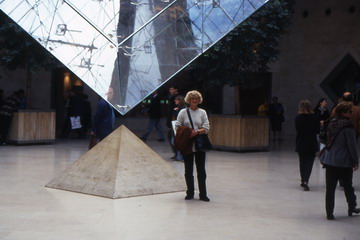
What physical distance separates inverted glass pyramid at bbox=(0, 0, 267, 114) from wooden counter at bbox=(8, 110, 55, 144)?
7.81m

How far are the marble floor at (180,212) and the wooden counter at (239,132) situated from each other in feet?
14.6

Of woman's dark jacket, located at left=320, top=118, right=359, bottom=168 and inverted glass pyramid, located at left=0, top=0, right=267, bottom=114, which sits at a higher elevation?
inverted glass pyramid, located at left=0, top=0, right=267, bottom=114

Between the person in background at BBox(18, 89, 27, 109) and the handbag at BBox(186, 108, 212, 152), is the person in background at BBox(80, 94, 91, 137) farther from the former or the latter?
the handbag at BBox(186, 108, 212, 152)

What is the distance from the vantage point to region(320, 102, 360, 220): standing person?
7656 millimetres

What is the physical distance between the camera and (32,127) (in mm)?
16953

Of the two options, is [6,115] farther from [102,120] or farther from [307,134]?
[307,134]

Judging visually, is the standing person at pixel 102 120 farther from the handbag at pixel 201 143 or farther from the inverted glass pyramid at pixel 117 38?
the handbag at pixel 201 143

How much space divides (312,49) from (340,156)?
16.6 metres

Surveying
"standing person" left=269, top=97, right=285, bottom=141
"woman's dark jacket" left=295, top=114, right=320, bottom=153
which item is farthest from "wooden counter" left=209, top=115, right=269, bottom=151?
"woman's dark jacket" left=295, top=114, right=320, bottom=153

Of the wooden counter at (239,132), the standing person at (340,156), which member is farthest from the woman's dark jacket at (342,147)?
the wooden counter at (239,132)

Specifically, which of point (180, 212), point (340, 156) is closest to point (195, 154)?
point (180, 212)

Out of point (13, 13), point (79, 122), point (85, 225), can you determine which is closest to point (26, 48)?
point (79, 122)

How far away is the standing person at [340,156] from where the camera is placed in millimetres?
7656

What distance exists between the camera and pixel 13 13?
29.9 ft
